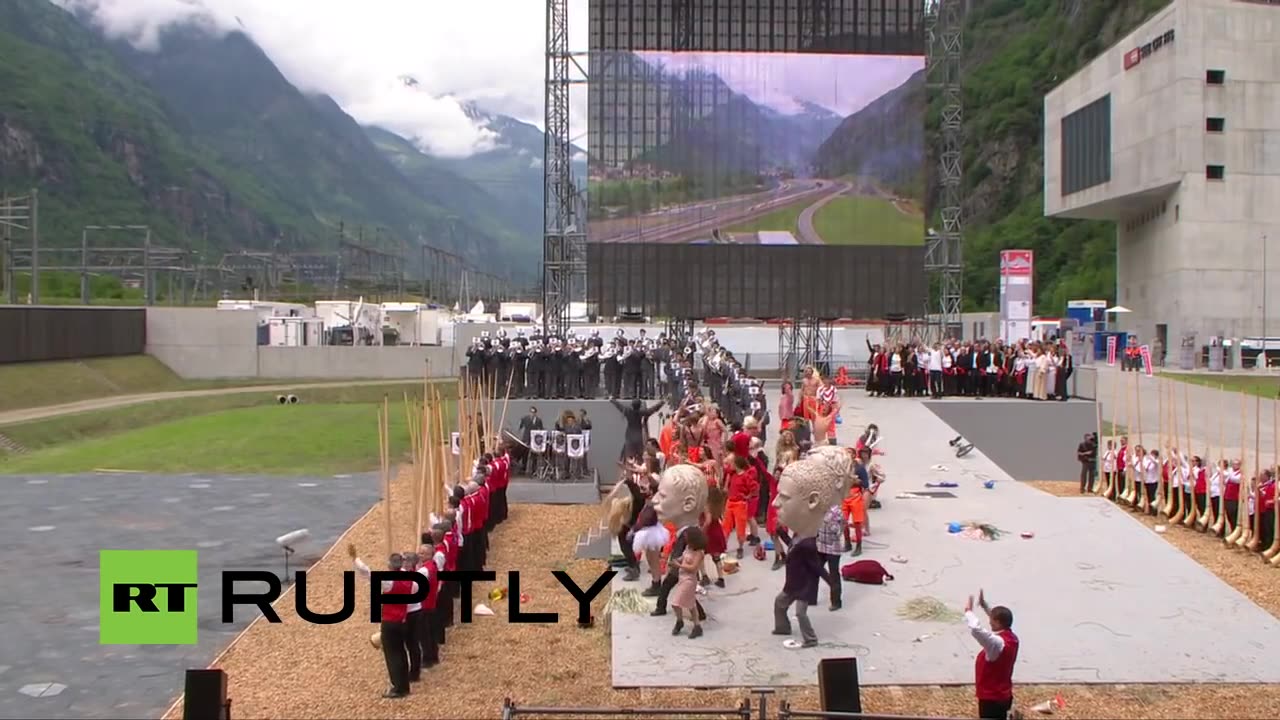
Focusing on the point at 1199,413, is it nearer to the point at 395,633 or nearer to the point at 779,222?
the point at 779,222

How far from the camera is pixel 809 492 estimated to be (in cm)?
1000

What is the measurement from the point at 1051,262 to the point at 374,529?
243 feet

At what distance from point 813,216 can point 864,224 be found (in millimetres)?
1437

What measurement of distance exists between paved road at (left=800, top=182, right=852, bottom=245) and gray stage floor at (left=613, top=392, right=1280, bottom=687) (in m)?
17.1

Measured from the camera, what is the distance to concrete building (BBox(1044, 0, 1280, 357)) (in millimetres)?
42281

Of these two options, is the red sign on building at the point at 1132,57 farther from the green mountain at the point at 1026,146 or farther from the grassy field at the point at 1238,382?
the green mountain at the point at 1026,146

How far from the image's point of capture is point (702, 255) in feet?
106

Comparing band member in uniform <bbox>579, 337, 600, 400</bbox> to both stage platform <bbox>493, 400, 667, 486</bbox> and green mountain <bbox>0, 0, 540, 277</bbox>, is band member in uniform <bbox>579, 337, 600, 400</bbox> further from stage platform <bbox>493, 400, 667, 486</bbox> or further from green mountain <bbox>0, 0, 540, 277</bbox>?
green mountain <bbox>0, 0, 540, 277</bbox>

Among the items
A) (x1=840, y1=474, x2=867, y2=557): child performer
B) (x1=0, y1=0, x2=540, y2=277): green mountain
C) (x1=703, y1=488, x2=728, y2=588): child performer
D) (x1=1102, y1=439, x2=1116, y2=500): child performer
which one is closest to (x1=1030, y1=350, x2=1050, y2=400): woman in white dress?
(x1=1102, y1=439, x2=1116, y2=500): child performer

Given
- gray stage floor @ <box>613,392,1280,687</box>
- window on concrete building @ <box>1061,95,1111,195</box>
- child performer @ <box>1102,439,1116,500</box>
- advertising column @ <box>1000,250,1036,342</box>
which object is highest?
window on concrete building @ <box>1061,95,1111,195</box>

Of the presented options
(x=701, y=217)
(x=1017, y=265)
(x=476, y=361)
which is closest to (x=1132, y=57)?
(x=1017, y=265)

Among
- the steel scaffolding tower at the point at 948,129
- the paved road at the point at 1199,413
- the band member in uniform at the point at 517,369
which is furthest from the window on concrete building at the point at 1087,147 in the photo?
the band member in uniform at the point at 517,369

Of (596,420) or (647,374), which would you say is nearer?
(596,420)

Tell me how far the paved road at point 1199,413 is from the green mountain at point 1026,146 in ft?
145
